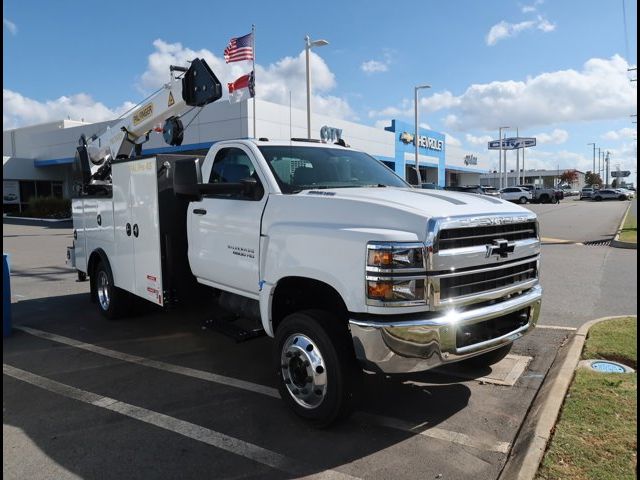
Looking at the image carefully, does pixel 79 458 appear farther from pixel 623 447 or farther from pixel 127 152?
pixel 127 152

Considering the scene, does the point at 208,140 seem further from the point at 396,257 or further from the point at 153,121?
the point at 396,257

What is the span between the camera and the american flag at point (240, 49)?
1812 centimetres

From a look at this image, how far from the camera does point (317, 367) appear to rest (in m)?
3.97

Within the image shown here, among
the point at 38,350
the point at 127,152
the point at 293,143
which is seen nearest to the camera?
the point at 293,143

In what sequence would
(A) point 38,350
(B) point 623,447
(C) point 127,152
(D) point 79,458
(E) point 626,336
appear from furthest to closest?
(C) point 127,152, (A) point 38,350, (E) point 626,336, (D) point 79,458, (B) point 623,447

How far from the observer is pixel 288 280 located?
4.28 m

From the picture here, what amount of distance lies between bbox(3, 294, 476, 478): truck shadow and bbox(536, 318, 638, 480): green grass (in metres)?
0.78

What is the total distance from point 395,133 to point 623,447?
38519mm

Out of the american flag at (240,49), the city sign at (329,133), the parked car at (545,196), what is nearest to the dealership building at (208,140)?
the city sign at (329,133)

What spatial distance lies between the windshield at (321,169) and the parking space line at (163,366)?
1.85m

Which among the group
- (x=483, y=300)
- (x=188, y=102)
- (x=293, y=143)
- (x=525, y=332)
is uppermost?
(x=188, y=102)

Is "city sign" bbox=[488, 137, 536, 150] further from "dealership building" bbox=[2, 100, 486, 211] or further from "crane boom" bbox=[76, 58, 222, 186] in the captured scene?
"crane boom" bbox=[76, 58, 222, 186]

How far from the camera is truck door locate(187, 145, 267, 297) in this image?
4695mm

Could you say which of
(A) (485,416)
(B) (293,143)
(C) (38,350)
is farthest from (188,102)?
(A) (485,416)
